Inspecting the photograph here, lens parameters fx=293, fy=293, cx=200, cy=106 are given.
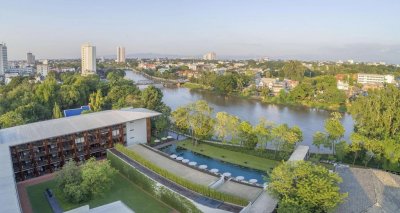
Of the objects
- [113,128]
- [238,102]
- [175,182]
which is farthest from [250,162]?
[238,102]

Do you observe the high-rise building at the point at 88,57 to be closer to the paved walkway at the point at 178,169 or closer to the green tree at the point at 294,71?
the green tree at the point at 294,71

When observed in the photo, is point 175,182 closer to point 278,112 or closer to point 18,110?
point 18,110

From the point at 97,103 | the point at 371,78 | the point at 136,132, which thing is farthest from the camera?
the point at 371,78

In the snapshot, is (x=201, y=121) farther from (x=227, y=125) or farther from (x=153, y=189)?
(x=153, y=189)

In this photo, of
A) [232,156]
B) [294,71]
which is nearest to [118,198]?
[232,156]

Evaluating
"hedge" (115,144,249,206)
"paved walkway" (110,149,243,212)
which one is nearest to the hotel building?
"paved walkway" (110,149,243,212)

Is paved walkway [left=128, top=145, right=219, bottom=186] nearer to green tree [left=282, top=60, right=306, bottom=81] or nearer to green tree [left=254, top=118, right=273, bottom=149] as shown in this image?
green tree [left=254, top=118, right=273, bottom=149]
